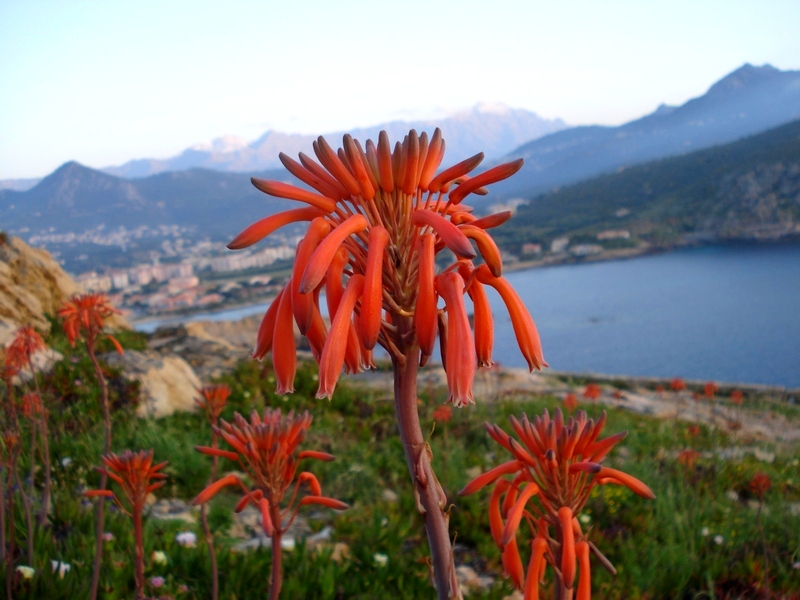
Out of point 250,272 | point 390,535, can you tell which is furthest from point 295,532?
point 250,272

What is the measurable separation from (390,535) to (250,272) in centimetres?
5927

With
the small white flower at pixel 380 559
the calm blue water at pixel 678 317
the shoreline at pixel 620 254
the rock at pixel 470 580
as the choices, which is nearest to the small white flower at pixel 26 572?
the small white flower at pixel 380 559

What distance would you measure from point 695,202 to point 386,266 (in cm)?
7490

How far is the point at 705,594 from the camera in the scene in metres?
3.86

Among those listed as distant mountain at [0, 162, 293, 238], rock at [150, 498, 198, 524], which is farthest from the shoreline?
rock at [150, 498, 198, 524]

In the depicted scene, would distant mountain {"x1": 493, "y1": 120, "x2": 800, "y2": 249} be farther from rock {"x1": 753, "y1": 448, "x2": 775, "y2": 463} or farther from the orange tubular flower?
the orange tubular flower

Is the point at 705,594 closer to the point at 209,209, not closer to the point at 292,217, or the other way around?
the point at 292,217

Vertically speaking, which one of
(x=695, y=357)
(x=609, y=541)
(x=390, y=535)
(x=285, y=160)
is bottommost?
(x=695, y=357)

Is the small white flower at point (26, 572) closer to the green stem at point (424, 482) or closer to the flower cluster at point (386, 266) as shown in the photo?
Answer: the flower cluster at point (386, 266)

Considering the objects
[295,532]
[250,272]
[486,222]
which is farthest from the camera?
[250,272]

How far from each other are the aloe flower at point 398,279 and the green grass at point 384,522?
5.43 feet

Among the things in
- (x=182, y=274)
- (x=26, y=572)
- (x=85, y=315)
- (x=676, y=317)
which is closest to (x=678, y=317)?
(x=676, y=317)

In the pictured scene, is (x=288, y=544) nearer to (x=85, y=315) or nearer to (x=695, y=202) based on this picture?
(x=85, y=315)

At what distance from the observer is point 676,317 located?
3209 cm
